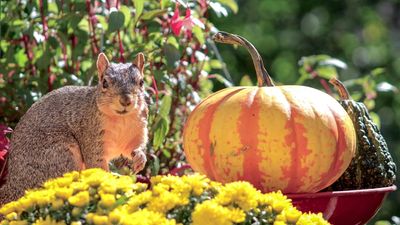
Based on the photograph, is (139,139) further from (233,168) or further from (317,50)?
(317,50)

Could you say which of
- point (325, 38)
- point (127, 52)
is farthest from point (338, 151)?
point (325, 38)

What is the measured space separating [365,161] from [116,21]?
959mm

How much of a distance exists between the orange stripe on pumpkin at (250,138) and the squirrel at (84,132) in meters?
0.33

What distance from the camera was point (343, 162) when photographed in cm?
291

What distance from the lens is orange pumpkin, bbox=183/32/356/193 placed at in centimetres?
281

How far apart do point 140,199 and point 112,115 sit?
0.73m

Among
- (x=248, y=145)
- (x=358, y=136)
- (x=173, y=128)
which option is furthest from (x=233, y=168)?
(x=173, y=128)

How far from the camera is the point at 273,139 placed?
281 cm

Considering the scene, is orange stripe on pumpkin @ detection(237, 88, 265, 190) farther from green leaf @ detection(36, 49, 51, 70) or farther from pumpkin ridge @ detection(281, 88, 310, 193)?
green leaf @ detection(36, 49, 51, 70)

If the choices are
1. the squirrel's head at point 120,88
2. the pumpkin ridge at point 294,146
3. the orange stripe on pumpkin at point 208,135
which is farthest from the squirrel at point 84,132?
the pumpkin ridge at point 294,146

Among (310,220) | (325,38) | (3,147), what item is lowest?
(325,38)

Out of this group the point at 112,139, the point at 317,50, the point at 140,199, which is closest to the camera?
the point at 140,199

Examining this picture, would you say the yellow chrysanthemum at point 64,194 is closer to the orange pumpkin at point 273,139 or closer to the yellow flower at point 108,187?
the yellow flower at point 108,187

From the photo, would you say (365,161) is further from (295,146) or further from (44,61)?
(44,61)
